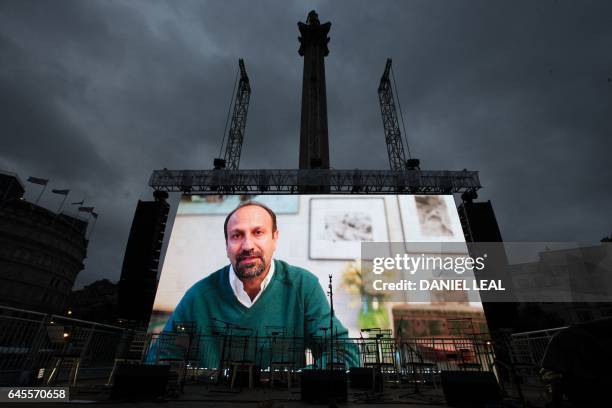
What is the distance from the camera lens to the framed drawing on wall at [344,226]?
10.5m

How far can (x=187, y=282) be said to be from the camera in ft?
33.4

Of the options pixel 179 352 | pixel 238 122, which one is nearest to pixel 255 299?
pixel 179 352

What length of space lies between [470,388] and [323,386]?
220 cm

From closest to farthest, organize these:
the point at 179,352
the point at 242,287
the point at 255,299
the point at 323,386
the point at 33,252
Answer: the point at 323,386 < the point at 179,352 < the point at 255,299 < the point at 242,287 < the point at 33,252

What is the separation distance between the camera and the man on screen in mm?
9039

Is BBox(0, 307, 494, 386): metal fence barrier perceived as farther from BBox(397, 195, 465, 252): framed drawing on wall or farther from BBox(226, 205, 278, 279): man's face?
BBox(397, 195, 465, 252): framed drawing on wall

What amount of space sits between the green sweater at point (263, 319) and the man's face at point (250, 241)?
552 millimetres

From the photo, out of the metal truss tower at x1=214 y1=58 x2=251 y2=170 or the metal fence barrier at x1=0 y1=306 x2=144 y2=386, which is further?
the metal truss tower at x1=214 y1=58 x2=251 y2=170

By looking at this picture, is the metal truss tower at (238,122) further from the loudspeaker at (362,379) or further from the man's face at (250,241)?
the loudspeaker at (362,379)

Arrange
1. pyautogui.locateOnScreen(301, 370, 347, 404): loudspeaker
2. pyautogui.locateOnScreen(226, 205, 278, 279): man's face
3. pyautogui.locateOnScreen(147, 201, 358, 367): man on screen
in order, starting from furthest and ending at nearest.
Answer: pyautogui.locateOnScreen(226, 205, 278, 279): man's face < pyautogui.locateOnScreen(147, 201, 358, 367): man on screen < pyautogui.locateOnScreen(301, 370, 347, 404): loudspeaker

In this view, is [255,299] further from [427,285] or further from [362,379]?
[427,285]

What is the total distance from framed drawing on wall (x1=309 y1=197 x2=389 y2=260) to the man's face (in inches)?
62.5

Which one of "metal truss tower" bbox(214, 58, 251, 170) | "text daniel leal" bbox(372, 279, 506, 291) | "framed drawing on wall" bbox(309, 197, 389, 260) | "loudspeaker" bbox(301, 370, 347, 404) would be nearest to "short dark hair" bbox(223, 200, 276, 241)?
"framed drawing on wall" bbox(309, 197, 389, 260)

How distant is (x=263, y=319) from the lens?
30.2 feet
